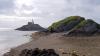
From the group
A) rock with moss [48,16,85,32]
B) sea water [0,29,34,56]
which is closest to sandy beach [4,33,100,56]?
sea water [0,29,34,56]

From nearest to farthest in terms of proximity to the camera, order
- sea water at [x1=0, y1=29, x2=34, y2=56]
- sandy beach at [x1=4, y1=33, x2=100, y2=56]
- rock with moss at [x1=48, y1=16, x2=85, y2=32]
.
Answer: sandy beach at [x1=4, y1=33, x2=100, y2=56], sea water at [x1=0, y1=29, x2=34, y2=56], rock with moss at [x1=48, y1=16, x2=85, y2=32]

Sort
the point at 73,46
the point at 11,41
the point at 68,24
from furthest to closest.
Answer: the point at 68,24
the point at 11,41
the point at 73,46

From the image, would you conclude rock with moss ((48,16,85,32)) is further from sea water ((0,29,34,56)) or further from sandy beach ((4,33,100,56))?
sandy beach ((4,33,100,56))

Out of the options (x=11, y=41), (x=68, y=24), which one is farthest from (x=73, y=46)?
(x=11, y=41)

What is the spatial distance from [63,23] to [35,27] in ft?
398

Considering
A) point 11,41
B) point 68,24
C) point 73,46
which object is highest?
point 68,24

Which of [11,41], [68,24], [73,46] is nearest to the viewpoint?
[73,46]

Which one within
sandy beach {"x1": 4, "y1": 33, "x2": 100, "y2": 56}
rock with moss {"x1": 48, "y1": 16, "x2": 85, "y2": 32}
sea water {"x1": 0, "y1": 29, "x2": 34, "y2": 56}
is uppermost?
rock with moss {"x1": 48, "y1": 16, "x2": 85, "y2": 32}

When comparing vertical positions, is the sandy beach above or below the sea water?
above

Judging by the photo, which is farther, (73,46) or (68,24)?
(68,24)

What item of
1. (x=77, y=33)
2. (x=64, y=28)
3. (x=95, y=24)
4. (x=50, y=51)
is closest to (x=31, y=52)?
(x=50, y=51)

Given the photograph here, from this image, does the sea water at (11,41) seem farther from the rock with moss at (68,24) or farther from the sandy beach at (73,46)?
the rock with moss at (68,24)

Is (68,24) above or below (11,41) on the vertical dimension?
above

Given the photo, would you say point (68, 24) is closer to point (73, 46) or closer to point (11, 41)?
point (11, 41)
